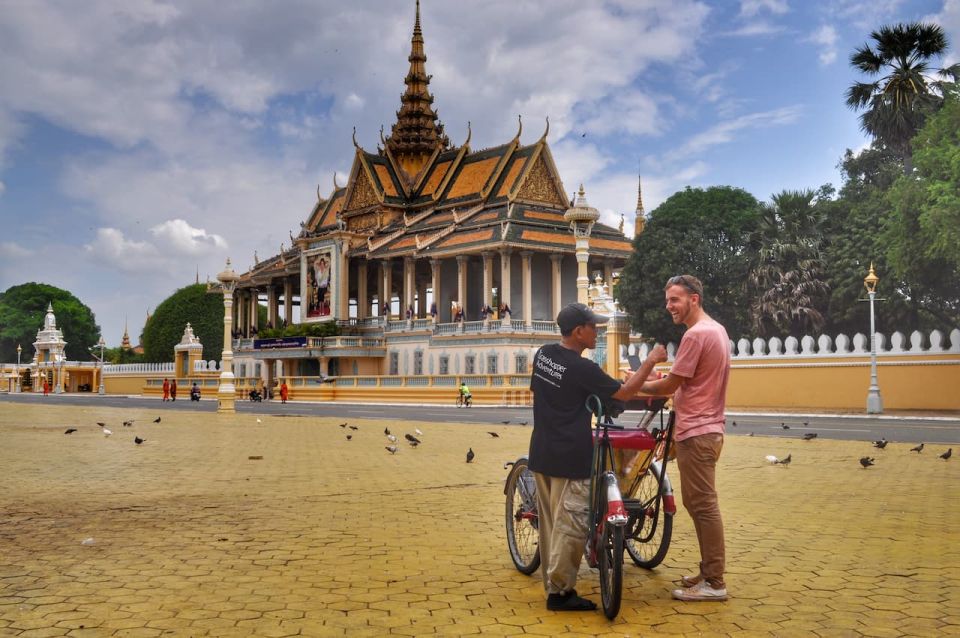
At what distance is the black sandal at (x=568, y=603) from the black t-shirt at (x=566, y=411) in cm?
63

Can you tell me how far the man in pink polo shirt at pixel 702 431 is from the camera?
493 centimetres

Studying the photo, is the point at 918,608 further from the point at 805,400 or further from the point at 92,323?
the point at 92,323

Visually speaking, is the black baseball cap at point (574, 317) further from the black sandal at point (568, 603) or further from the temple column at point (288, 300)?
the temple column at point (288, 300)

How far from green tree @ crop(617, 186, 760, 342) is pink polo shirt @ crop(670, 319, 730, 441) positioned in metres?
31.1

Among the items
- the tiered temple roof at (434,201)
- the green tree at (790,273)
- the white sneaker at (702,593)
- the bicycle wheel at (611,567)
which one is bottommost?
the white sneaker at (702,593)

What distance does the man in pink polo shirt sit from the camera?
16.2 feet

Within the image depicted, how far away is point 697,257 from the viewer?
37656 mm

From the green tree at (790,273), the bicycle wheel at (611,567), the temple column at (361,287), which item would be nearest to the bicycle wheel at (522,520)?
the bicycle wheel at (611,567)

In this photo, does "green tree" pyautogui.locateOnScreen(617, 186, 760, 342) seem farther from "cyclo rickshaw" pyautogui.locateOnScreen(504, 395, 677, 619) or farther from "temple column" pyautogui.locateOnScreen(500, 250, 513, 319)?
"cyclo rickshaw" pyautogui.locateOnScreen(504, 395, 677, 619)

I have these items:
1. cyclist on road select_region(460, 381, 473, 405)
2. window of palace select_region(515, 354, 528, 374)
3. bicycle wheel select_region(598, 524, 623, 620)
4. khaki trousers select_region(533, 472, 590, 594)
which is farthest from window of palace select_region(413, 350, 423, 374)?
bicycle wheel select_region(598, 524, 623, 620)

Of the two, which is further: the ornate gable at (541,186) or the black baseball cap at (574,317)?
the ornate gable at (541,186)

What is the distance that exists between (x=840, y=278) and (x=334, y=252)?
1275 inches

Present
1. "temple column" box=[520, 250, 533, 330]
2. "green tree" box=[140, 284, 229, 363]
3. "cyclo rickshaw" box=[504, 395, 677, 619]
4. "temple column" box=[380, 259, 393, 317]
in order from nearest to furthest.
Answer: "cyclo rickshaw" box=[504, 395, 677, 619] → "temple column" box=[520, 250, 533, 330] → "temple column" box=[380, 259, 393, 317] → "green tree" box=[140, 284, 229, 363]

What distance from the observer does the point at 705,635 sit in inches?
170
